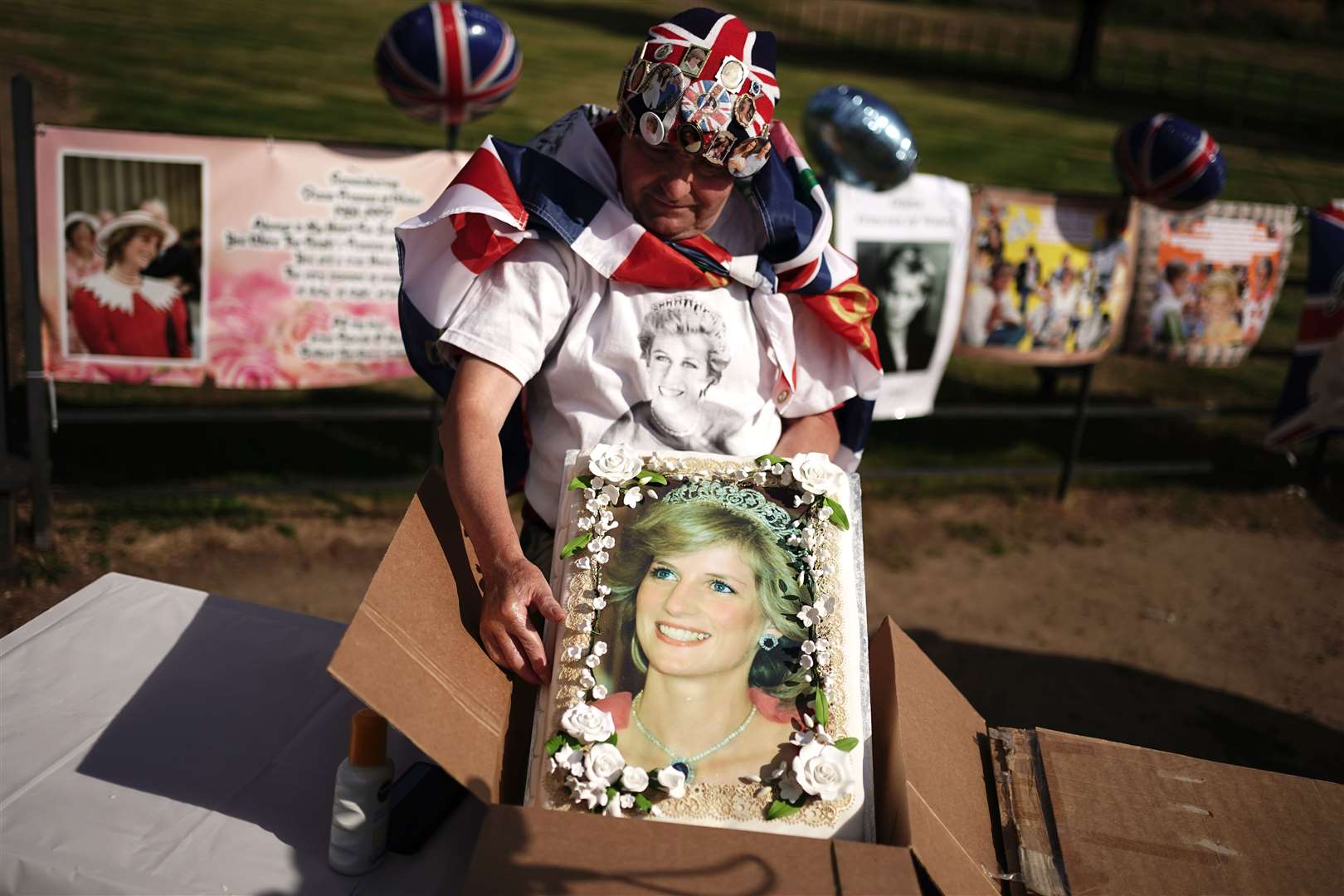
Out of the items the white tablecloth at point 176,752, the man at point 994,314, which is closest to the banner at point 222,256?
the white tablecloth at point 176,752

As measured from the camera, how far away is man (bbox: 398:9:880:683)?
1.70m

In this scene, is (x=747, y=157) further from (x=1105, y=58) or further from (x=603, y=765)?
(x=1105, y=58)

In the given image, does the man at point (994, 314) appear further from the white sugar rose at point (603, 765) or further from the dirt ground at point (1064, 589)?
the white sugar rose at point (603, 765)

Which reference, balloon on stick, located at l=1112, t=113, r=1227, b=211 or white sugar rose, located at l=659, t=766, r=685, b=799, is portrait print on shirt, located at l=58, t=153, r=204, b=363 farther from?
balloon on stick, located at l=1112, t=113, r=1227, b=211

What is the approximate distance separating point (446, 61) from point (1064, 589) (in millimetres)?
3147

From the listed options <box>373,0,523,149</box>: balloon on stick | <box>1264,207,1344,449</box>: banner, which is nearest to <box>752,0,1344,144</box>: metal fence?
<box>1264,207,1344,449</box>: banner

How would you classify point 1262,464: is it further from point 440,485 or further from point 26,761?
point 26,761

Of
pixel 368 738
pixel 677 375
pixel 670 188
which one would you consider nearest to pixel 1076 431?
pixel 677 375

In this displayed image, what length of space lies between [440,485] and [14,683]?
2.46ft

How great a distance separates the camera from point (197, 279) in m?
3.79

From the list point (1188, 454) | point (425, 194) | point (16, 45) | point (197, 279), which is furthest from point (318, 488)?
point (16, 45)

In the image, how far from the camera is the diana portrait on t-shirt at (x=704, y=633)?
1.53 metres

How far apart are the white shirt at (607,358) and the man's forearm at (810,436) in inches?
3.1

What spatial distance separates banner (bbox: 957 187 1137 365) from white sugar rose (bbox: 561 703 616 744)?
3547 mm
